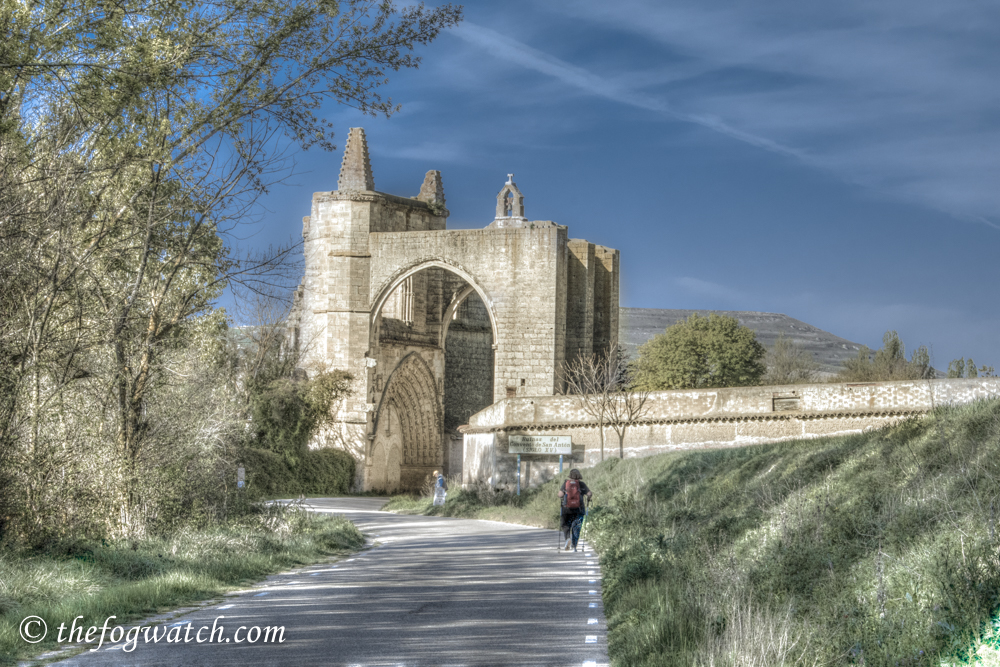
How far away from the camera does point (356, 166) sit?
42.2 metres

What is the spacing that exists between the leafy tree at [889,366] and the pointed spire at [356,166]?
72.5 ft

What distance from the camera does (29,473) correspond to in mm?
10984

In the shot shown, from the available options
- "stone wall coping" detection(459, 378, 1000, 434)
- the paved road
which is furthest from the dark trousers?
"stone wall coping" detection(459, 378, 1000, 434)

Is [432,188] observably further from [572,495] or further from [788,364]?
[572,495]

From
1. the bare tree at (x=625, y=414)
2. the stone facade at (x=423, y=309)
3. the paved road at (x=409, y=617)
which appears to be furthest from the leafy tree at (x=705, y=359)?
the paved road at (x=409, y=617)

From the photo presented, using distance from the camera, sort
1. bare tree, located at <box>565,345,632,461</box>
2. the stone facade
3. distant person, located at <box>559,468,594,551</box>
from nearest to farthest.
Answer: distant person, located at <box>559,468,594,551</box> → bare tree, located at <box>565,345,632,461</box> → the stone facade

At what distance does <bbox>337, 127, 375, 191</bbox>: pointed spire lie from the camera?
41812 millimetres

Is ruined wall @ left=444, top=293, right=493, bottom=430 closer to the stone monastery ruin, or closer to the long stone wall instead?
the stone monastery ruin

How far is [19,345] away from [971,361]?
47664mm

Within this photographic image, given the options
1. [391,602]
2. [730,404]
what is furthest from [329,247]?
[391,602]

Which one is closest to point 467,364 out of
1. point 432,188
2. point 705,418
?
point 432,188

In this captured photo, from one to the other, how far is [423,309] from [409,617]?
3630 centimetres

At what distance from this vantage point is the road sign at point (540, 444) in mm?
29031

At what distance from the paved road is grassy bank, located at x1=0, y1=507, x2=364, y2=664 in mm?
426
